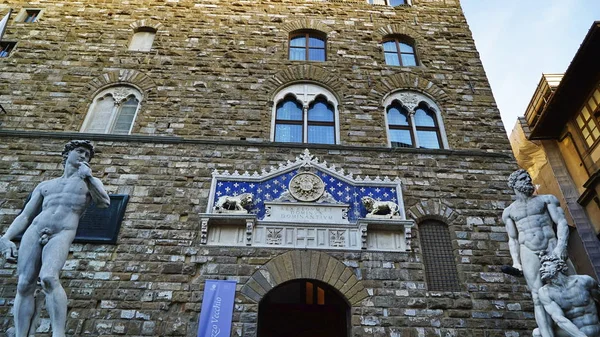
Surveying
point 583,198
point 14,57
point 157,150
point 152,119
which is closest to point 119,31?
point 14,57

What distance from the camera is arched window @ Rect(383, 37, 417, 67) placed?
33.2ft

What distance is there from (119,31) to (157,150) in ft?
13.2

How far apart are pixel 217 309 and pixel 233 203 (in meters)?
1.78

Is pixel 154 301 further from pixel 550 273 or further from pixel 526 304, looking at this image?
pixel 526 304

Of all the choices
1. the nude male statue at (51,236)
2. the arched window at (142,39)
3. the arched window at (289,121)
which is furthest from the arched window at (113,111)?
the nude male statue at (51,236)

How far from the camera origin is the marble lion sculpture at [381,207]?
7.25 metres

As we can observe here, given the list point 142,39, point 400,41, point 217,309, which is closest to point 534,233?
point 217,309

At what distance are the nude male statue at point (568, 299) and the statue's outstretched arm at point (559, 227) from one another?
163 millimetres

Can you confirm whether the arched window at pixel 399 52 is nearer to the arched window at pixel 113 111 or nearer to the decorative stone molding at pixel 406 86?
the decorative stone molding at pixel 406 86

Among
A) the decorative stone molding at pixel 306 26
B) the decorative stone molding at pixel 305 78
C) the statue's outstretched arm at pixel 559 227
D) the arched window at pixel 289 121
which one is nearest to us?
the statue's outstretched arm at pixel 559 227

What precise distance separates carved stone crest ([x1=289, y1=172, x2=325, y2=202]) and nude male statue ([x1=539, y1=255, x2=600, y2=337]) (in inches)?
146

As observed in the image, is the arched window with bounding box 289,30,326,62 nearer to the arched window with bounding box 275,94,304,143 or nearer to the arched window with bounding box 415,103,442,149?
the arched window with bounding box 275,94,304,143

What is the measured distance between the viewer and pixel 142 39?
10227 mm

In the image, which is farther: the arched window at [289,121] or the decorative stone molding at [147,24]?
the decorative stone molding at [147,24]
